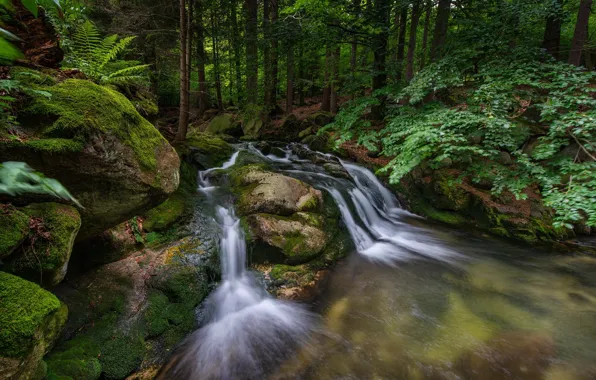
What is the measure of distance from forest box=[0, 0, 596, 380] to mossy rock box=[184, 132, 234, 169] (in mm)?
96

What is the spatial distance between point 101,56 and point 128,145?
2.19 metres

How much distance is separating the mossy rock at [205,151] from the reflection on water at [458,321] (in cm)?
489

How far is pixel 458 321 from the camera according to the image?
165 inches

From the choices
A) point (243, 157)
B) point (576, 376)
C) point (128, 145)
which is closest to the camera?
point (576, 376)

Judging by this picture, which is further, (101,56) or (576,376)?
(101,56)

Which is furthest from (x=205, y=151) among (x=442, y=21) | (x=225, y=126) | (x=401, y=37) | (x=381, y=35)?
(x=401, y=37)

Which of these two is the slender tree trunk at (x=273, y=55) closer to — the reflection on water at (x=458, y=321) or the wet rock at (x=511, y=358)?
the reflection on water at (x=458, y=321)

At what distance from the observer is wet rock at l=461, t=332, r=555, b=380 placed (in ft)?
11.0

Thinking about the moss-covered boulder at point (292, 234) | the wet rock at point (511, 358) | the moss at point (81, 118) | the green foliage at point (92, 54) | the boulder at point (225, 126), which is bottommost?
the wet rock at point (511, 358)

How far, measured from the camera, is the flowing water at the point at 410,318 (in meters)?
3.45

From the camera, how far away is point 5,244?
88.7 inches

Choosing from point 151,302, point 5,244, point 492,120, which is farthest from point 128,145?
point 492,120

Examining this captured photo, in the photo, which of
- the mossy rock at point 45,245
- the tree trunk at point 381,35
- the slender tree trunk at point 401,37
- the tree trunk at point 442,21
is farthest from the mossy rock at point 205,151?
the tree trunk at point 442,21

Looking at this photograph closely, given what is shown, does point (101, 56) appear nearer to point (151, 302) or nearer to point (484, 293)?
point (151, 302)
